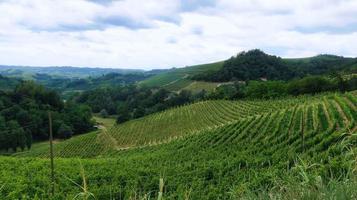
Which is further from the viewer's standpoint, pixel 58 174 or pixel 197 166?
pixel 197 166

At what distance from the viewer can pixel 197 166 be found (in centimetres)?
1975

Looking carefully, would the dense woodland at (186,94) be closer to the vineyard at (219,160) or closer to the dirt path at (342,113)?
the vineyard at (219,160)

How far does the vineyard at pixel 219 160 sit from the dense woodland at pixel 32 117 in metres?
11.4

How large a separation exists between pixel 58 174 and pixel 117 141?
150 feet

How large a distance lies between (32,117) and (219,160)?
6814 cm

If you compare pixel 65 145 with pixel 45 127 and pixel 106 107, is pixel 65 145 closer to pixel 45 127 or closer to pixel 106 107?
pixel 45 127

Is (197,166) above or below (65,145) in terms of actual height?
above

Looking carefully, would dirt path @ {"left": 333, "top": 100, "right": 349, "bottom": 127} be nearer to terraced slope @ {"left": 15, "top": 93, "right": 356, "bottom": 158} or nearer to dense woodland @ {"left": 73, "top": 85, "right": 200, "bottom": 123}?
terraced slope @ {"left": 15, "top": 93, "right": 356, "bottom": 158}

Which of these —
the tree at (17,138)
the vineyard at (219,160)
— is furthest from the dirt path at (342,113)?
the tree at (17,138)

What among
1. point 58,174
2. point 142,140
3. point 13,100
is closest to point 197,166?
point 58,174

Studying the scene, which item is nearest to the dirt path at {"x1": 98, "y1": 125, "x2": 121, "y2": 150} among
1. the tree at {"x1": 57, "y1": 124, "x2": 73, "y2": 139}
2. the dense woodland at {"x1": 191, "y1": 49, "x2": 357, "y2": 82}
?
the tree at {"x1": 57, "y1": 124, "x2": 73, "y2": 139}

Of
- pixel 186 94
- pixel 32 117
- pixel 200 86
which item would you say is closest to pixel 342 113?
pixel 32 117

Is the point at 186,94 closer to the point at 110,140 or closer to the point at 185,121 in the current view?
the point at 110,140

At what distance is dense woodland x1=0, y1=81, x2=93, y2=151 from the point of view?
6963cm
